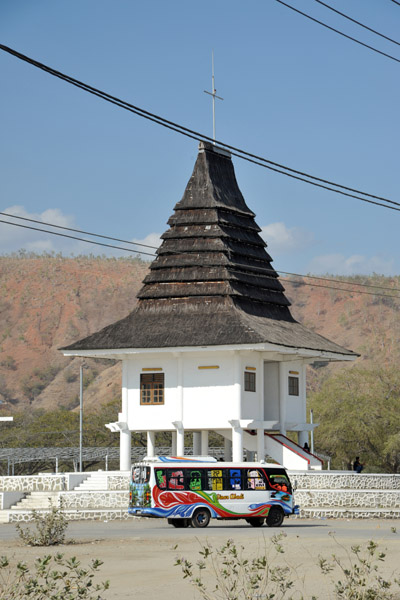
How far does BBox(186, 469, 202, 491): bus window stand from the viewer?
33.3 metres

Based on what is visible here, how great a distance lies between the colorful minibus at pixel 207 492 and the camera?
3306cm

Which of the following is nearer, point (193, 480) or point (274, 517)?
point (193, 480)

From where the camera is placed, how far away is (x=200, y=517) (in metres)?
33.5

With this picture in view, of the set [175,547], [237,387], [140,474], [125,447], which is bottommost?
[175,547]

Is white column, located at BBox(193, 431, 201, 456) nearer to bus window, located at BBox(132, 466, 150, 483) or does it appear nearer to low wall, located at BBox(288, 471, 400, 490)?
Result: low wall, located at BBox(288, 471, 400, 490)

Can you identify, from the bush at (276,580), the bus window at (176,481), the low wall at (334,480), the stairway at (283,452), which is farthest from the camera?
the stairway at (283,452)

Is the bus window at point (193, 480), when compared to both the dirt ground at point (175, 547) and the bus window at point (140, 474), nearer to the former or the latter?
the bus window at point (140, 474)

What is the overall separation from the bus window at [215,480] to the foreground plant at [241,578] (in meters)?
8.98

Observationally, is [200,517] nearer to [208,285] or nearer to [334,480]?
[334,480]

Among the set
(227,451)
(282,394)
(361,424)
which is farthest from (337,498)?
(361,424)

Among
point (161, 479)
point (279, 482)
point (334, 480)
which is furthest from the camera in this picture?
point (334, 480)

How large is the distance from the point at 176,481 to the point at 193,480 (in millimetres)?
577

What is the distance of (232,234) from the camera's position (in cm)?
4725

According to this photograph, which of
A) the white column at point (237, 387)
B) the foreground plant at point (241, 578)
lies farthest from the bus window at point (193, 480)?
the white column at point (237, 387)
